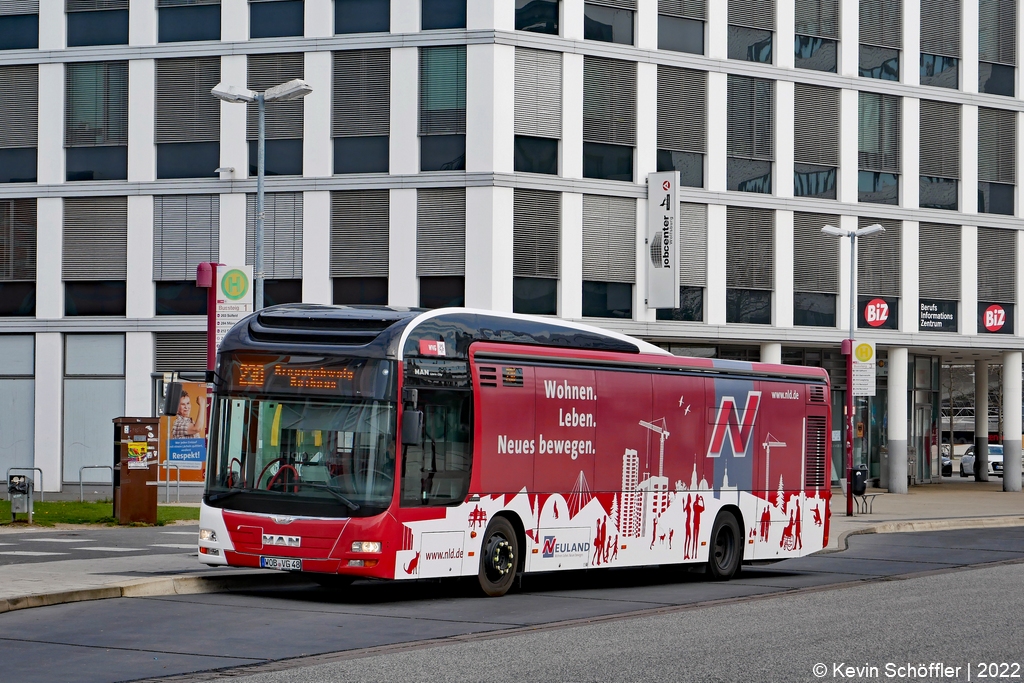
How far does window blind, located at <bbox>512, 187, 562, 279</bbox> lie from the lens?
121ft

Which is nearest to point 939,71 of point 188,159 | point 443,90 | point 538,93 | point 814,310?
point 814,310

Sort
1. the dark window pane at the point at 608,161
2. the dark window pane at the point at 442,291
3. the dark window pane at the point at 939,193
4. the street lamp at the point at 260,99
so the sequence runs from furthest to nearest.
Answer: the dark window pane at the point at 939,193 → the dark window pane at the point at 608,161 → the dark window pane at the point at 442,291 → the street lamp at the point at 260,99

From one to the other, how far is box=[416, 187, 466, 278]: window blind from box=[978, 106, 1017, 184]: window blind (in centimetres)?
1844

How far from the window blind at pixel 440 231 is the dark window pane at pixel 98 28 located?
368 inches

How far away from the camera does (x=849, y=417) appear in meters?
33.4

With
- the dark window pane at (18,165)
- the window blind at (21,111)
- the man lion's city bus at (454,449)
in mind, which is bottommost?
the man lion's city bus at (454,449)

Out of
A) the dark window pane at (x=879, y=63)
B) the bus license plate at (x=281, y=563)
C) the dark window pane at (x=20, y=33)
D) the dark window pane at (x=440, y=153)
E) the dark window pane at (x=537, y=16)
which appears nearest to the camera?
the bus license plate at (x=281, y=563)

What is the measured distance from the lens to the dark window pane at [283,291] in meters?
37.4

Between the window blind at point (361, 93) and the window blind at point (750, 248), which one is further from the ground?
the window blind at point (361, 93)

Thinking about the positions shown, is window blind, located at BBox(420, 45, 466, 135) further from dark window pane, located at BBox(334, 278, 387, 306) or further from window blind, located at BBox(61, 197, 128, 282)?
window blind, located at BBox(61, 197, 128, 282)

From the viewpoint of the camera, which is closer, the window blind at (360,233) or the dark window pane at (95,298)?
the window blind at (360,233)

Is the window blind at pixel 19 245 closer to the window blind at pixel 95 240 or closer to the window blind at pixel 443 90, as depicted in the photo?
the window blind at pixel 95 240

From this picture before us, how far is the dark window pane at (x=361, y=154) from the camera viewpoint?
122 ft

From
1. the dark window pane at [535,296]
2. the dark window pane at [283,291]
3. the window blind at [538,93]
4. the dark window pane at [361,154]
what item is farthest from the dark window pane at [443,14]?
the dark window pane at [283,291]
